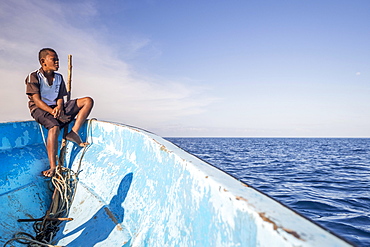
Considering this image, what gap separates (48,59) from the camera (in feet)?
8.13

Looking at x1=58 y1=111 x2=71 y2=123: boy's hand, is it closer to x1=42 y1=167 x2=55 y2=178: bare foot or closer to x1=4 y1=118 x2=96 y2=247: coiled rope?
x1=4 y1=118 x2=96 y2=247: coiled rope

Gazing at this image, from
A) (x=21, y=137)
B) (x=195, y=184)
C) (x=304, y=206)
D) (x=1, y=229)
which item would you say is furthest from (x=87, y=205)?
(x=304, y=206)

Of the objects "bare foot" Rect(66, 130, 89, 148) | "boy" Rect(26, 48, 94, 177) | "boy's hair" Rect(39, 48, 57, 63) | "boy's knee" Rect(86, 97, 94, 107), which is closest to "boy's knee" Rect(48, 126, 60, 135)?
"boy" Rect(26, 48, 94, 177)

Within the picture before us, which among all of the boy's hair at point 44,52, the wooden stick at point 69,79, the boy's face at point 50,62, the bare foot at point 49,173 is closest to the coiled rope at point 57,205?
the bare foot at point 49,173

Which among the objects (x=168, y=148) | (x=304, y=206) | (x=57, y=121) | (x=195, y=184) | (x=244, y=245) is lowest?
(x=304, y=206)

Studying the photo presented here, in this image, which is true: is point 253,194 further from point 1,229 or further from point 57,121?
point 57,121

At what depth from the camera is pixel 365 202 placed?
14.5 ft

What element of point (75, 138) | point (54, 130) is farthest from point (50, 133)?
point (75, 138)

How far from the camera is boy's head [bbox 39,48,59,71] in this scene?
2475 mm

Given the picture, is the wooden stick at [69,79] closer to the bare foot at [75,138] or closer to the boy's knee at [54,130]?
the bare foot at [75,138]

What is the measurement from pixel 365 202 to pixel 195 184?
4.81m

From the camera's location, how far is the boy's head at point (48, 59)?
8.12ft

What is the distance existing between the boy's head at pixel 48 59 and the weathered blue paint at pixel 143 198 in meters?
0.71

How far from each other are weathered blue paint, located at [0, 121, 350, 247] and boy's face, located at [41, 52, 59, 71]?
2.28 ft
